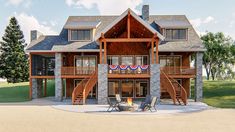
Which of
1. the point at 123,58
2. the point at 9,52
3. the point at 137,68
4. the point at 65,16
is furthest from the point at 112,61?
the point at 9,52

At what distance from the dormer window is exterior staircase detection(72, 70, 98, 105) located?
539 centimetres

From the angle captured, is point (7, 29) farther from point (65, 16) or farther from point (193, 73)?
point (193, 73)

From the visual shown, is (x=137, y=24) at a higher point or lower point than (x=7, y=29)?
lower

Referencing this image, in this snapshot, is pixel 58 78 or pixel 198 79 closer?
pixel 198 79

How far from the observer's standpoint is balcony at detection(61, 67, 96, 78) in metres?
27.2

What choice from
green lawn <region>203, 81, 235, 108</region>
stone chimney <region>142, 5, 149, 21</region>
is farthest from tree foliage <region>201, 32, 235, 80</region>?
stone chimney <region>142, 5, 149, 21</region>

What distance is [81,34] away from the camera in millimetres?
29875

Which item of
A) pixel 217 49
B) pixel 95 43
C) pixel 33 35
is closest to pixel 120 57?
pixel 95 43

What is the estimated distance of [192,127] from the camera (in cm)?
1312

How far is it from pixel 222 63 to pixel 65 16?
40.1 metres

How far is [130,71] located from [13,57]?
31.0 meters

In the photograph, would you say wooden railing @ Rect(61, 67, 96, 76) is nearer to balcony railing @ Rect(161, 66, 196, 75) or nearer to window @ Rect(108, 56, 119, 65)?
window @ Rect(108, 56, 119, 65)

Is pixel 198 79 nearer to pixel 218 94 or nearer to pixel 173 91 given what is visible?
pixel 173 91

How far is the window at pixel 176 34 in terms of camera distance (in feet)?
95.8
